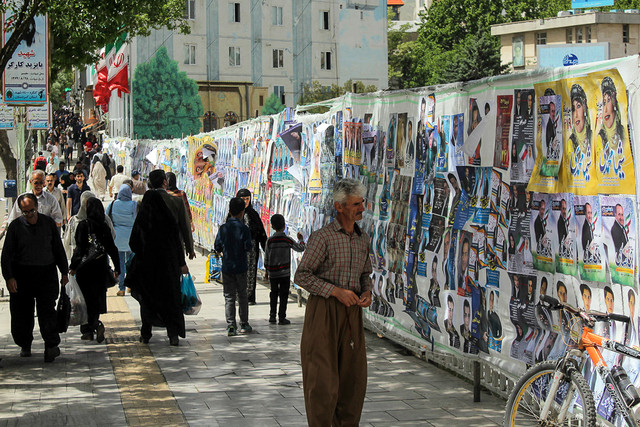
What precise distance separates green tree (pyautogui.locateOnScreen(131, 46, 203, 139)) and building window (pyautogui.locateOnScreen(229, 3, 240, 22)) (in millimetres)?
6801

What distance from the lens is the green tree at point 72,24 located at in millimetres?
9805

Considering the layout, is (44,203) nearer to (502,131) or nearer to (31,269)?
(31,269)

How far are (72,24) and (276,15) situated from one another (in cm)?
6130

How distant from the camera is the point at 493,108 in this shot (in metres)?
6.63

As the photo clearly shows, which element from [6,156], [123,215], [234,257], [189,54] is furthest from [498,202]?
[189,54]

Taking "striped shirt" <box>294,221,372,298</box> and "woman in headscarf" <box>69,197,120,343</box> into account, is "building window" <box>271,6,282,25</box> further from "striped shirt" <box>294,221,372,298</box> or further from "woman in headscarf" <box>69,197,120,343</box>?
"striped shirt" <box>294,221,372,298</box>

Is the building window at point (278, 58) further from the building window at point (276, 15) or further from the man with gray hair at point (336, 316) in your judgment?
the man with gray hair at point (336, 316)

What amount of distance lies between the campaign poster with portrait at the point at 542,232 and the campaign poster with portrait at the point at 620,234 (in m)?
0.61

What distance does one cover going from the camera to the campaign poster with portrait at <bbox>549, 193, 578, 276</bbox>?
5684 millimetres

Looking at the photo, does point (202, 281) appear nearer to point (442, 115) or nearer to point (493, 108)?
point (442, 115)

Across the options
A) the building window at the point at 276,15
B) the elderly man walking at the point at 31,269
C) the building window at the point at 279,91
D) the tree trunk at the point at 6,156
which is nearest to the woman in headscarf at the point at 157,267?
the elderly man walking at the point at 31,269

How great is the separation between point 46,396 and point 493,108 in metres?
4.20

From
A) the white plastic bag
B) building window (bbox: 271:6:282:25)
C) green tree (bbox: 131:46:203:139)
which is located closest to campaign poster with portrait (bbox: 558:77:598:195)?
the white plastic bag

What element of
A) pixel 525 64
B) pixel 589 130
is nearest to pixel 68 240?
pixel 589 130
